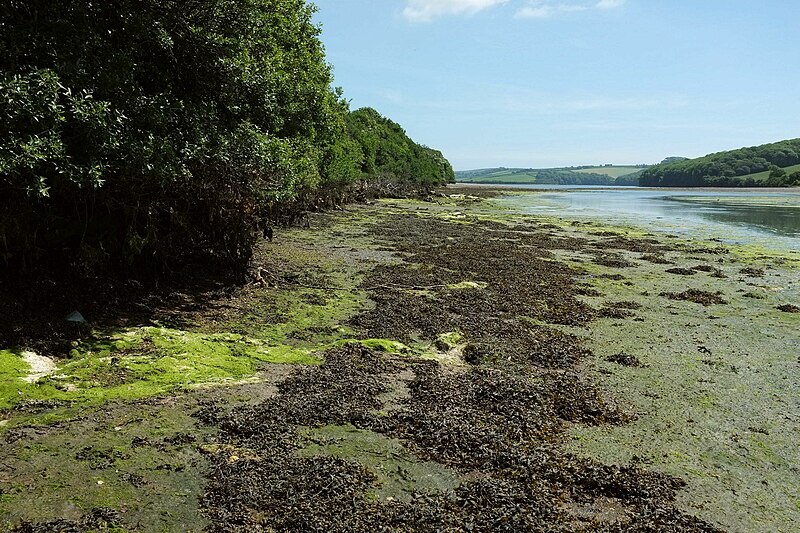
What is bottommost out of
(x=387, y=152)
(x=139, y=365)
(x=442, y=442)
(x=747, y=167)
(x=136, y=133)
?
(x=442, y=442)

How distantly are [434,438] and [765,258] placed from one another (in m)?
16.0

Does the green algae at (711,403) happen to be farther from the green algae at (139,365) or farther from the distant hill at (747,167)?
the distant hill at (747,167)

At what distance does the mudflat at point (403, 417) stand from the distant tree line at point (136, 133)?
122 cm

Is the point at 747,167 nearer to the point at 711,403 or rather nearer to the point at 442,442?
the point at 711,403

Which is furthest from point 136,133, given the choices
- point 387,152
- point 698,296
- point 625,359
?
point 387,152

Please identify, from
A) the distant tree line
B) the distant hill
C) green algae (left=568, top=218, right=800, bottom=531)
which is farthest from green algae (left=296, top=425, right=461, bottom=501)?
the distant hill

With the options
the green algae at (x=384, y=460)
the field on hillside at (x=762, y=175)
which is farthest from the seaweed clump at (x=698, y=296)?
the field on hillside at (x=762, y=175)

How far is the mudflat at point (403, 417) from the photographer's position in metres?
3.67

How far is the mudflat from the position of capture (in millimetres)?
3666

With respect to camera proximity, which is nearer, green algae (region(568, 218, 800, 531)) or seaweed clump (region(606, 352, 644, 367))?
green algae (region(568, 218, 800, 531))

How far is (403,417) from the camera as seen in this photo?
5031 mm

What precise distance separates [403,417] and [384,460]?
0.76 meters

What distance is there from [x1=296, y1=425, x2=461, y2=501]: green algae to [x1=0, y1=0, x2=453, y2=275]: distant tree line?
140 inches

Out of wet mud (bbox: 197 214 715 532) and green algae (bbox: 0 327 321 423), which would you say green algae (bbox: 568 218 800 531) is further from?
green algae (bbox: 0 327 321 423)
